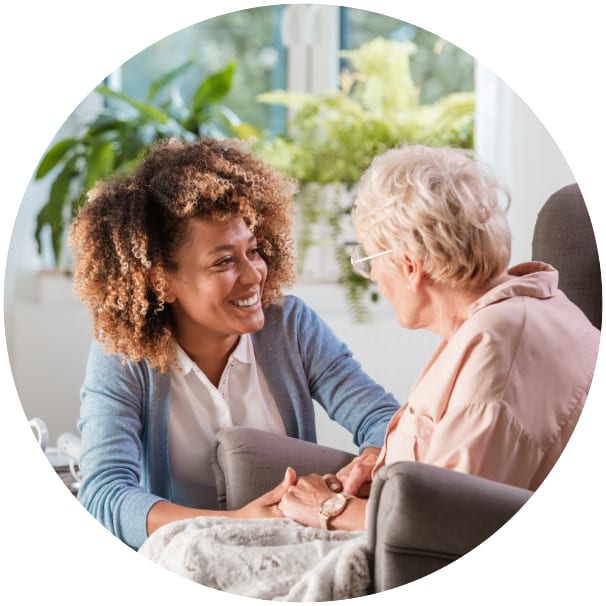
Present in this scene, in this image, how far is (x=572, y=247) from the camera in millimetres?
1768

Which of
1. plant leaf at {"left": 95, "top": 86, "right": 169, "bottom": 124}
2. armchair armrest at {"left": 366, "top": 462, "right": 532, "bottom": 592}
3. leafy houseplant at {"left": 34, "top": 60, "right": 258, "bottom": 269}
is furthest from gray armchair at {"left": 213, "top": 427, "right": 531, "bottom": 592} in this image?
plant leaf at {"left": 95, "top": 86, "right": 169, "bottom": 124}

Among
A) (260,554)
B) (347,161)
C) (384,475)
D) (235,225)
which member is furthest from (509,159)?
(260,554)

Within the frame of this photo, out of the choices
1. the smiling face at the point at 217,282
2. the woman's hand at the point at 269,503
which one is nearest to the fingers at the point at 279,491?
the woman's hand at the point at 269,503

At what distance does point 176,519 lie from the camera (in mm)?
1639

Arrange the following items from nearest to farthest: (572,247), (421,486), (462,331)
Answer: (421,486) < (462,331) < (572,247)

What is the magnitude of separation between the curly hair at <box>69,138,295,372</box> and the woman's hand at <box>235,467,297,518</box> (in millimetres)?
266

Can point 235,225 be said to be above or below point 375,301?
above

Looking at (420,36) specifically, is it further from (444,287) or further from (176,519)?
(176,519)

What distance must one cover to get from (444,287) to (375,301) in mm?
129

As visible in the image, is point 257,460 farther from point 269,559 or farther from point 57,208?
point 57,208

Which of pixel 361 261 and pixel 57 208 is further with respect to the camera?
pixel 57 208

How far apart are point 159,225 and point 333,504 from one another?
1.74ft

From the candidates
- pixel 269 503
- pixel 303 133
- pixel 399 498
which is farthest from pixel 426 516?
pixel 303 133

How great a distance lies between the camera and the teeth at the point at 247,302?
1655 mm
